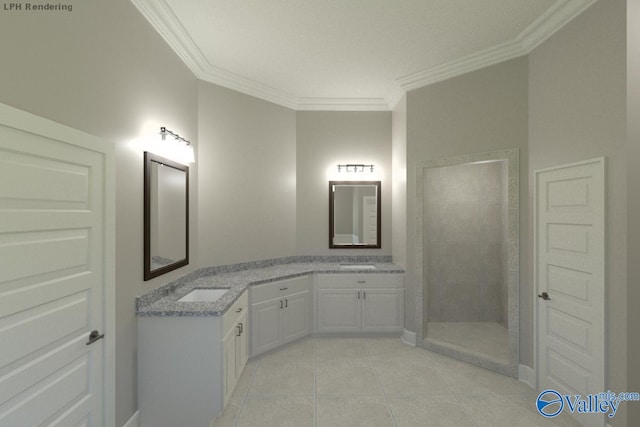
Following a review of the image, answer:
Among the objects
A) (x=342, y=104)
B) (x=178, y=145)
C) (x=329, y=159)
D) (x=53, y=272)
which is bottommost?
(x=53, y=272)

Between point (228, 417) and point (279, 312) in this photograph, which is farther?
point (279, 312)

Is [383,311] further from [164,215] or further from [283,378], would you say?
[164,215]

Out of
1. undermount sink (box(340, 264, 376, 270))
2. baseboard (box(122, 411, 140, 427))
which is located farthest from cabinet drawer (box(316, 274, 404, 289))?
baseboard (box(122, 411, 140, 427))

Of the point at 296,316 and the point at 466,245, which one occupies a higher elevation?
the point at 466,245

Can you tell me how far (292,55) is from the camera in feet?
10.3

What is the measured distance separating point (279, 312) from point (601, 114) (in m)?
3.24

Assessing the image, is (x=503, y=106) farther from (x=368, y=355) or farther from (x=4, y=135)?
(x=4, y=135)

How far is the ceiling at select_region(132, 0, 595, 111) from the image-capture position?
2.42 metres

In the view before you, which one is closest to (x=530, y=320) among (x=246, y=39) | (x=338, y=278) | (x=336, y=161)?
(x=338, y=278)

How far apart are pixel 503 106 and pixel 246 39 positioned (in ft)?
8.23

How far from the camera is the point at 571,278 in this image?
2396 mm

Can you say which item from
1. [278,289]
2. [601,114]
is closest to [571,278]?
[601,114]

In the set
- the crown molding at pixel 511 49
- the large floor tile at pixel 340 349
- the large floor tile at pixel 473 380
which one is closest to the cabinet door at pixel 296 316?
the large floor tile at pixel 340 349

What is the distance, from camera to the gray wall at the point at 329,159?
4.30 meters
